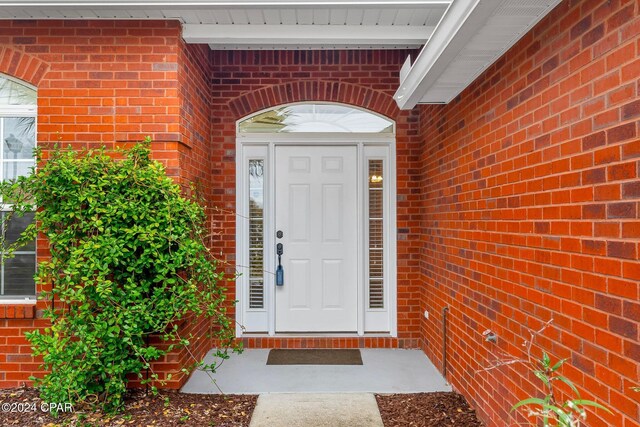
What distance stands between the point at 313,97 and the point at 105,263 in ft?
8.98

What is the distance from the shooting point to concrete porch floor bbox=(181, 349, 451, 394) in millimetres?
3486

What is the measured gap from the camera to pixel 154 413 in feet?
9.93

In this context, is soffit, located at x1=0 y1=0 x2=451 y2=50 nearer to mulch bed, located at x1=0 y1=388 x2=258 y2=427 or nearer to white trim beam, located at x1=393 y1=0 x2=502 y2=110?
white trim beam, located at x1=393 y1=0 x2=502 y2=110

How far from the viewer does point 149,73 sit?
11.2ft

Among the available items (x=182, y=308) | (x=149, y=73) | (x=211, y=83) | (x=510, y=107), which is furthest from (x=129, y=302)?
(x=510, y=107)

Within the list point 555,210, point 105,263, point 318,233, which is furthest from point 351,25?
point 105,263

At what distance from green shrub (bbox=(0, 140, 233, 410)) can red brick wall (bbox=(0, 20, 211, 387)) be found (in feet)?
0.92

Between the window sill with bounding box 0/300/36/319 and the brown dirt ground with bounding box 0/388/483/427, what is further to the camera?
the window sill with bounding box 0/300/36/319

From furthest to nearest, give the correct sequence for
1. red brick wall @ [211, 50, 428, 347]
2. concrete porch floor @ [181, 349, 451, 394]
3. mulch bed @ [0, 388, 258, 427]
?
red brick wall @ [211, 50, 428, 347]
concrete porch floor @ [181, 349, 451, 394]
mulch bed @ [0, 388, 258, 427]

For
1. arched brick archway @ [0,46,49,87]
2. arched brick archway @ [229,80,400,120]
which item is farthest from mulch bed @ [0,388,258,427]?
arched brick archway @ [229,80,400,120]

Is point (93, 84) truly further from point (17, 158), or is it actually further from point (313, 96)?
point (313, 96)

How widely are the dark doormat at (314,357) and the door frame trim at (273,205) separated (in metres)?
0.30

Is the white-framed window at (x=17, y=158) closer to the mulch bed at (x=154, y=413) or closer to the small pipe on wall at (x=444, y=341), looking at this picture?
the mulch bed at (x=154, y=413)

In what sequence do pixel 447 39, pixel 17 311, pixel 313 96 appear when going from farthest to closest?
pixel 313 96, pixel 17 311, pixel 447 39
